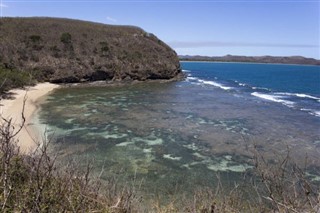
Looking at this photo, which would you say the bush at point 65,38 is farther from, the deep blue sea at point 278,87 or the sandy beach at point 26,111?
the deep blue sea at point 278,87

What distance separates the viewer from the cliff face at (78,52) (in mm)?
56562

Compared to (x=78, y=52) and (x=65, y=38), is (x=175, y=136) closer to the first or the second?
(x=78, y=52)

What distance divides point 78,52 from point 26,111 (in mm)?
34267

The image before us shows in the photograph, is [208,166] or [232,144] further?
[232,144]

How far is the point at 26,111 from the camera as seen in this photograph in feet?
101

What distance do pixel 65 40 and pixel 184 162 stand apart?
5256 cm

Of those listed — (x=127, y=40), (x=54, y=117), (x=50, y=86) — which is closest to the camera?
(x=54, y=117)

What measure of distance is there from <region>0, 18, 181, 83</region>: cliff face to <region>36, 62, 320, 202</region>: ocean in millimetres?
16631

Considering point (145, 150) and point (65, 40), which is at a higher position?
point (65, 40)

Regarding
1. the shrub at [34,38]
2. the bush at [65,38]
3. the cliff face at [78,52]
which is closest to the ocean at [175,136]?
the cliff face at [78,52]

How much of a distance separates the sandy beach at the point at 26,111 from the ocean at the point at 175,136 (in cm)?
107

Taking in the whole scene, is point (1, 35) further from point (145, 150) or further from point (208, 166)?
point (208, 166)

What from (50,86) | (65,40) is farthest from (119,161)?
(65,40)

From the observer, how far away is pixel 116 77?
62594 millimetres
